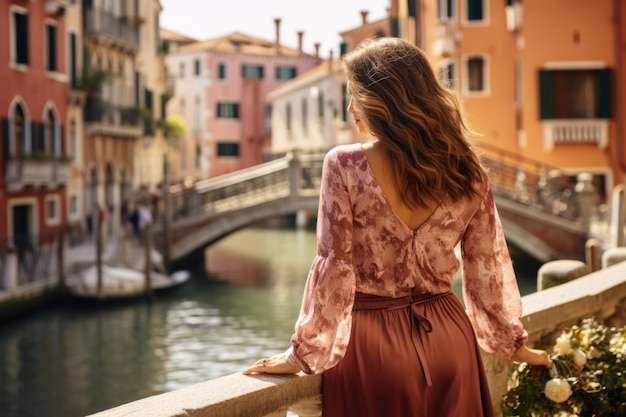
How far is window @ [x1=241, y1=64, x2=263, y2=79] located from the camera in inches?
1826

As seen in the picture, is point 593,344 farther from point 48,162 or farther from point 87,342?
point 48,162

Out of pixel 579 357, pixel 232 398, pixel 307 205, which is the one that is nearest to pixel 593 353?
pixel 579 357

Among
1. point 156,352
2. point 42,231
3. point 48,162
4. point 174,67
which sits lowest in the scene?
point 156,352

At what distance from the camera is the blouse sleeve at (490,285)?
231 centimetres

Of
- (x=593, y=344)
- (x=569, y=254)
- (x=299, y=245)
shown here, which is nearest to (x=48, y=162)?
(x=569, y=254)

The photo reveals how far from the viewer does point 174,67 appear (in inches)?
1876

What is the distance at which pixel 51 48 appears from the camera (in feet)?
64.6

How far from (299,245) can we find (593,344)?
87.6 feet

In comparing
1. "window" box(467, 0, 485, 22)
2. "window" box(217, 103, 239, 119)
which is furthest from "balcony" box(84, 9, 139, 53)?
"window" box(217, 103, 239, 119)

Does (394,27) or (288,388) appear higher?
(394,27)

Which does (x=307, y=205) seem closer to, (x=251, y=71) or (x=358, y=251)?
(x=358, y=251)

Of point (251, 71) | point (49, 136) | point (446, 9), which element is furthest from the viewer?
point (251, 71)

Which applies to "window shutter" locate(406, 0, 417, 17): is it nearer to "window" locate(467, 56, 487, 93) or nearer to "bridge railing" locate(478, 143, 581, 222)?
"window" locate(467, 56, 487, 93)

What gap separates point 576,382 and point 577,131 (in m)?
17.6
